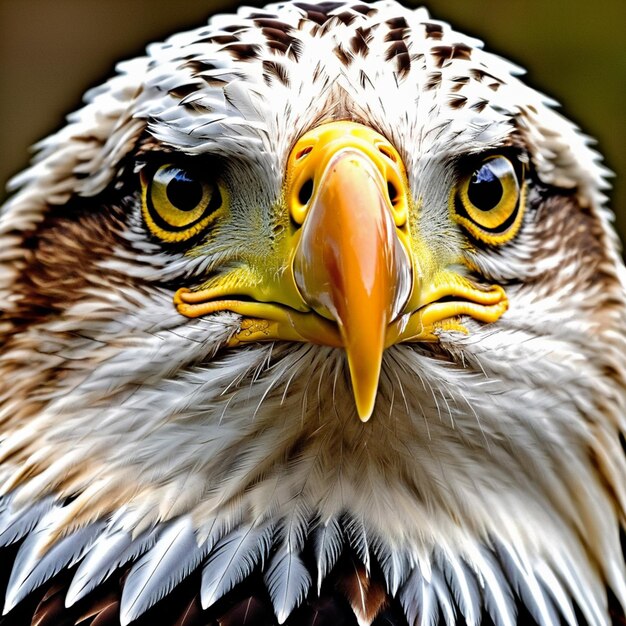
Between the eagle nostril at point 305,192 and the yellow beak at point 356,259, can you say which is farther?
the eagle nostril at point 305,192

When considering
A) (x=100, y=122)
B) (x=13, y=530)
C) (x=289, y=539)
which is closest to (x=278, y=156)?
(x=100, y=122)

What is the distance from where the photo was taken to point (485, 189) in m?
1.27

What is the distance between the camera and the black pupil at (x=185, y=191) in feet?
4.04

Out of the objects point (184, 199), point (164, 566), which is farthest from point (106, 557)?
point (184, 199)

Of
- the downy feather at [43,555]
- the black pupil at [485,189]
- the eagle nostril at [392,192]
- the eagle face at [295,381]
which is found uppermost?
the black pupil at [485,189]

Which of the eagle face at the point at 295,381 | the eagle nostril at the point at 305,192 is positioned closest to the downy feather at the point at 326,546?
the eagle face at the point at 295,381

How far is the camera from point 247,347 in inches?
46.4

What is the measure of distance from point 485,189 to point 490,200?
17 mm

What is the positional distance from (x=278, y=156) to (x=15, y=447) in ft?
1.58

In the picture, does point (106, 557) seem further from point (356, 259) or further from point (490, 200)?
point (490, 200)

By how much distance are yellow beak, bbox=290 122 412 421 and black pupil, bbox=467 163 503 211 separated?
0.64 feet

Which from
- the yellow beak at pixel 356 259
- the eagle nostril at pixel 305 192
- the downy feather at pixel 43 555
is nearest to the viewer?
the yellow beak at pixel 356 259

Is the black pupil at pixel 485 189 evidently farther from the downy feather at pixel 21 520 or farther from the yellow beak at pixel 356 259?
the downy feather at pixel 21 520

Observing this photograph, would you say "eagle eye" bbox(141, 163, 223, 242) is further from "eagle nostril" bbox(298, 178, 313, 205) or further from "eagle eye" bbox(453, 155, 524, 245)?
"eagle eye" bbox(453, 155, 524, 245)
